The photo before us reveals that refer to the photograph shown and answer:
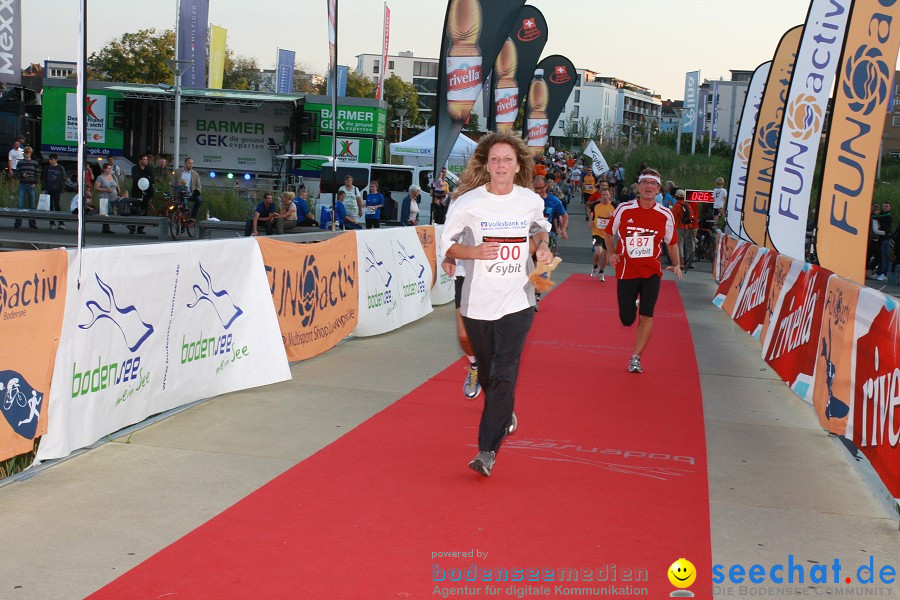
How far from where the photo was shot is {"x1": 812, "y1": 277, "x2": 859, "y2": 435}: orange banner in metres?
7.05

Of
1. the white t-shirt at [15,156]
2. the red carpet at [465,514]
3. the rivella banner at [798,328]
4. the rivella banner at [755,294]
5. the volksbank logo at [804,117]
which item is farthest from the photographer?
the white t-shirt at [15,156]

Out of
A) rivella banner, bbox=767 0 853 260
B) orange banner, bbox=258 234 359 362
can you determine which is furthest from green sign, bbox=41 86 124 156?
rivella banner, bbox=767 0 853 260

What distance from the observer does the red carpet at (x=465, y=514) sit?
177 inches

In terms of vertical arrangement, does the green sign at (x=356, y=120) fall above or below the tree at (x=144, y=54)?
below

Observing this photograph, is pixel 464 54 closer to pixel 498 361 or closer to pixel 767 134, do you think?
pixel 767 134

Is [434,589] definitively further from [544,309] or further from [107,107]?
[107,107]

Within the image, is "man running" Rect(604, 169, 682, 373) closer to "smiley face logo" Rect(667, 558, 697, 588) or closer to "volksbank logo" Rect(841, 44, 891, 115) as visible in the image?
"volksbank logo" Rect(841, 44, 891, 115)

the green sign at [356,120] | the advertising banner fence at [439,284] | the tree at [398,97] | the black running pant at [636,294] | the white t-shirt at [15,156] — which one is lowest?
the advertising banner fence at [439,284]

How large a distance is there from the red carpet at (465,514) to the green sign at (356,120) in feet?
117

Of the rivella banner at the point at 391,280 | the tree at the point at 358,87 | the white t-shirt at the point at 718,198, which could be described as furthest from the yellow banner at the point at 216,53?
the tree at the point at 358,87

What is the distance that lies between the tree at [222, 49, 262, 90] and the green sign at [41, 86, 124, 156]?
6676 cm

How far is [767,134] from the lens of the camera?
60.9 feet

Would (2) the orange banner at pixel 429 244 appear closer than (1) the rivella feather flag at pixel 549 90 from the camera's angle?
Yes

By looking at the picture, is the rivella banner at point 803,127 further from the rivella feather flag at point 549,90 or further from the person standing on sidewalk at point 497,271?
the rivella feather flag at point 549,90
